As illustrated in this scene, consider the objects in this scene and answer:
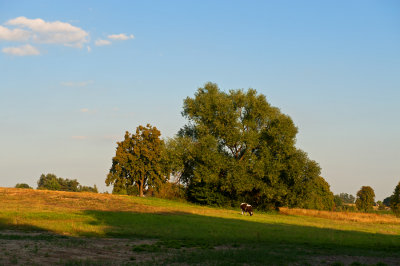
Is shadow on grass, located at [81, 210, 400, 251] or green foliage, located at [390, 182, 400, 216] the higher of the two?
green foliage, located at [390, 182, 400, 216]

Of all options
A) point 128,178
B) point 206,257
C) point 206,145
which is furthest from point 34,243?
point 128,178

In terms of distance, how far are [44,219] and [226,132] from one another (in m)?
33.2

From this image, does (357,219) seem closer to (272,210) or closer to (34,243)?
(272,210)

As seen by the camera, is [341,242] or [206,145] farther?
[206,145]

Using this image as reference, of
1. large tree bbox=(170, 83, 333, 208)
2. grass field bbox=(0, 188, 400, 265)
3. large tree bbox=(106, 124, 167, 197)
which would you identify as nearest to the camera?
grass field bbox=(0, 188, 400, 265)

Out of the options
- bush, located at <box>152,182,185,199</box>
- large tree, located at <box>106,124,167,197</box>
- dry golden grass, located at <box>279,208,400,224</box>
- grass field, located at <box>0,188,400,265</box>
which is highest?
large tree, located at <box>106,124,167,197</box>

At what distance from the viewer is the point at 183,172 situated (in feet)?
209

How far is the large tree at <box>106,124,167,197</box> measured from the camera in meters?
74.9

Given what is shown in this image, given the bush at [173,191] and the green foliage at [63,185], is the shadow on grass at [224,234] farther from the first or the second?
the green foliage at [63,185]

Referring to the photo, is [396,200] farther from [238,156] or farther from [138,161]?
[138,161]

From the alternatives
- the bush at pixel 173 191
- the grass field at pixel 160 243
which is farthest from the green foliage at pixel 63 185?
the grass field at pixel 160 243

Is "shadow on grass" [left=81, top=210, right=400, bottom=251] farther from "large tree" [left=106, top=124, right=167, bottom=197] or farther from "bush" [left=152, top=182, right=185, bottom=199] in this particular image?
"large tree" [left=106, top=124, right=167, bottom=197]

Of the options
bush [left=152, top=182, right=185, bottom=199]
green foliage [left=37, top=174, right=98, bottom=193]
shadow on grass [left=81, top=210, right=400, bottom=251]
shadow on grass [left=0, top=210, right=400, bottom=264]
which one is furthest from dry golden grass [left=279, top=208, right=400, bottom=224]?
green foliage [left=37, top=174, right=98, bottom=193]

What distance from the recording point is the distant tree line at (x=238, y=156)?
189 ft
